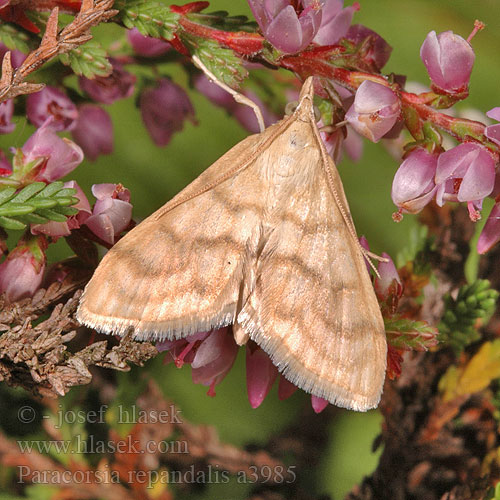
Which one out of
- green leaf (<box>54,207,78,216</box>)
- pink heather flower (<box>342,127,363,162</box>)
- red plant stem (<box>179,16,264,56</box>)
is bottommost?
pink heather flower (<box>342,127,363,162</box>)

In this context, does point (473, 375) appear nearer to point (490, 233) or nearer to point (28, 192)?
point (490, 233)

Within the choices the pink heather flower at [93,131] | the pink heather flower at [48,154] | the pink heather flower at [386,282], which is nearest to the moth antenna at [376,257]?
the pink heather flower at [386,282]

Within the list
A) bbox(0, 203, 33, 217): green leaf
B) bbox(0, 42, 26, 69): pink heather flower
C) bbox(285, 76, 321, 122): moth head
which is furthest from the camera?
bbox(0, 42, 26, 69): pink heather flower

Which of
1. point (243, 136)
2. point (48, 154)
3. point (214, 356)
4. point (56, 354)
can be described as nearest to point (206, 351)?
point (214, 356)

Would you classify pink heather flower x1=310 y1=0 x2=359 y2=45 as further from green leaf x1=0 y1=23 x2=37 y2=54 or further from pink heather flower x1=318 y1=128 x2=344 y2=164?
green leaf x1=0 y1=23 x2=37 y2=54

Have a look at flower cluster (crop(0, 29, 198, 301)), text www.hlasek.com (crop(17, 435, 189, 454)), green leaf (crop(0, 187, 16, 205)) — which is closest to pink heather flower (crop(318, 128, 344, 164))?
flower cluster (crop(0, 29, 198, 301))
